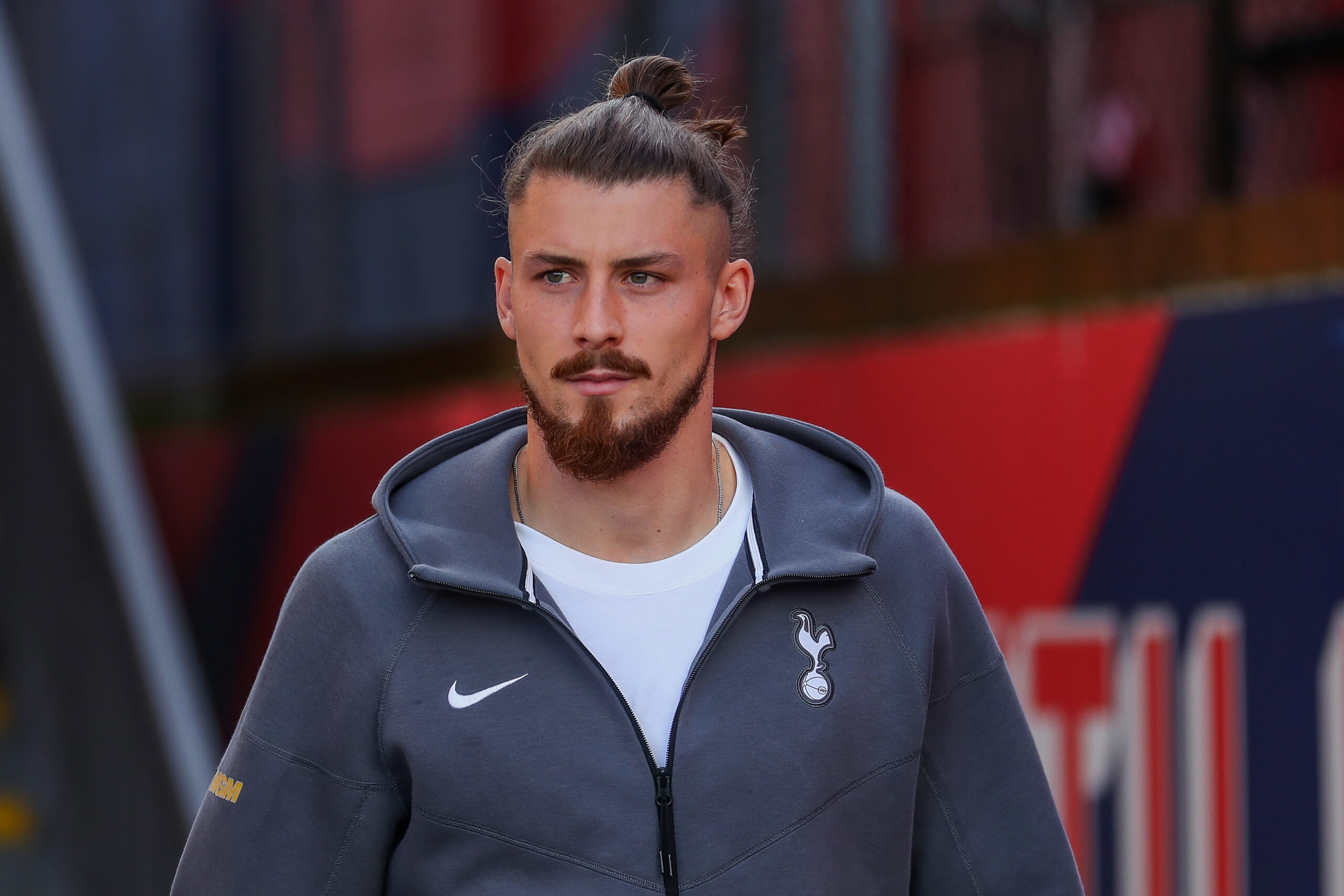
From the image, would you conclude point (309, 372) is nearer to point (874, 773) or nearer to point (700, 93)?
point (700, 93)

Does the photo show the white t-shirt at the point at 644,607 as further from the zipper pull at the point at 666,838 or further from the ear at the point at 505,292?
the ear at the point at 505,292

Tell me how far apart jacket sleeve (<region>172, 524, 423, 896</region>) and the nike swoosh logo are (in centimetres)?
9

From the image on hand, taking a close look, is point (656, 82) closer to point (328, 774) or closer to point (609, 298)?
point (609, 298)

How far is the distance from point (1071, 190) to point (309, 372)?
12.5 ft

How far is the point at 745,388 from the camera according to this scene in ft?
19.5

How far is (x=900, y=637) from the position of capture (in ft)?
7.70

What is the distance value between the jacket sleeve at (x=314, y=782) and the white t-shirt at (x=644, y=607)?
227 millimetres

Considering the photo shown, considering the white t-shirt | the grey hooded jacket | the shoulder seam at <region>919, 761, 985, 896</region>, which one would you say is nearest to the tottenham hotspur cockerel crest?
the grey hooded jacket

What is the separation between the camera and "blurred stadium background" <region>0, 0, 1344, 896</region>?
173 inches

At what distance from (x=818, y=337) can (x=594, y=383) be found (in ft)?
11.8

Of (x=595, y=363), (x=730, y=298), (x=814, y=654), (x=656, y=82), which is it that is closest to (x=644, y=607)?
(x=814, y=654)

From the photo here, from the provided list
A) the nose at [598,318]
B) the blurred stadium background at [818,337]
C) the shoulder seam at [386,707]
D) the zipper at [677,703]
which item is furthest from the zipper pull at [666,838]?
the blurred stadium background at [818,337]

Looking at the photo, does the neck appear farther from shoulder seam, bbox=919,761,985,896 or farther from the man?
shoulder seam, bbox=919,761,985,896

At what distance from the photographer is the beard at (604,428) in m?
2.27
